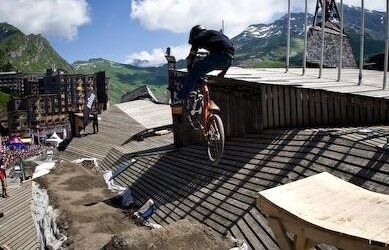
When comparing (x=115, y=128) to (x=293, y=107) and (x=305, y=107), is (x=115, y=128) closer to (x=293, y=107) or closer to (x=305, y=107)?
(x=293, y=107)

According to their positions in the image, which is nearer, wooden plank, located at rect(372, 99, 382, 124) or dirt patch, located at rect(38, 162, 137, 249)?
wooden plank, located at rect(372, 99, 382, 124)

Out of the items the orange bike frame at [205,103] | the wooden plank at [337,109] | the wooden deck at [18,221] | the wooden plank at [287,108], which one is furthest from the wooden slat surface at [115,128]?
the orange bike frame at [205,103]

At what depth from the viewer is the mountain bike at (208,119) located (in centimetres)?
998

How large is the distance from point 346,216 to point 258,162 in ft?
29.6

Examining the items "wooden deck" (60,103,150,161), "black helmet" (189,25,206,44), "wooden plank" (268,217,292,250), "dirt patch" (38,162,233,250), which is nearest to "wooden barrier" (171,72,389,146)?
"black helmet" (189,25,206,44)

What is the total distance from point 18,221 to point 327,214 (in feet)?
54.1

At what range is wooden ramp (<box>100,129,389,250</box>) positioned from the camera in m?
9.61

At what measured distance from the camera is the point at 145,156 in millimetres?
21688

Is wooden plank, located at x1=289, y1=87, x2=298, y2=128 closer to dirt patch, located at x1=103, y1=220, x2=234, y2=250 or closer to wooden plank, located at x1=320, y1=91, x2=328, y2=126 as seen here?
wooden plank, located at x1=320, y1=91, x2=328, y2=126

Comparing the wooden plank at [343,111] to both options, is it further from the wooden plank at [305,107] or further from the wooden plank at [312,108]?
the wooden plank at [305,107]

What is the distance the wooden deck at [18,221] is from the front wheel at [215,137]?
8478 millimetres

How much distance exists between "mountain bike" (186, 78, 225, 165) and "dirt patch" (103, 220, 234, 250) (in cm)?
179

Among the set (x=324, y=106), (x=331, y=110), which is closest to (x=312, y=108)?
(x=324, y=106)

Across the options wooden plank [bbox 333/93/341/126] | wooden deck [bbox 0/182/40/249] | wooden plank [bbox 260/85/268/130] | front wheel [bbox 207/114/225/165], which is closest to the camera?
front wheel [bbox 207/114/225/165]
